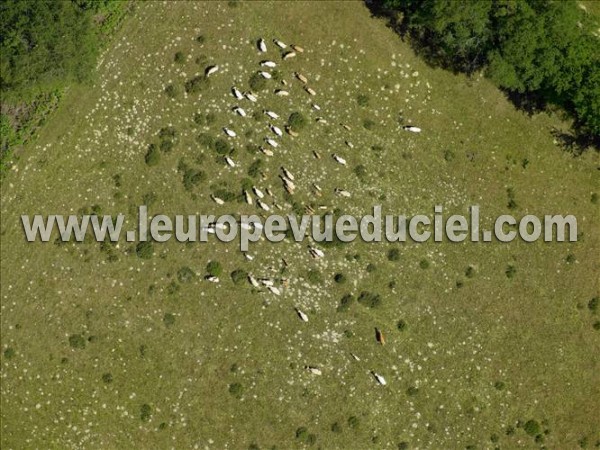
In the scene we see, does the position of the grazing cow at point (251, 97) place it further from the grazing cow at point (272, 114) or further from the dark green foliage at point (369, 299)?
the dark green foliage at point (369, 299)

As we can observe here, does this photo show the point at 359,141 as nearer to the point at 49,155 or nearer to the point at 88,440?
the point at 49,155

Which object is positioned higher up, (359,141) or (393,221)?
(359,141)

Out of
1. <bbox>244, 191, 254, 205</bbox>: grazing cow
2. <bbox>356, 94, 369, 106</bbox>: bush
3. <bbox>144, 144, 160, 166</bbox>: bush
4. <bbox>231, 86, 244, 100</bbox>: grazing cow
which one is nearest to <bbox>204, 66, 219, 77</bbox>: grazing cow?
<bbox>231, 86, 244, 100</bbox>: grazing cow

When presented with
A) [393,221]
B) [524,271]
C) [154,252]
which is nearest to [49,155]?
[154,252]

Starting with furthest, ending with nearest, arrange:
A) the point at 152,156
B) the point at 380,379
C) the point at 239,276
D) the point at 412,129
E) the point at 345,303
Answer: the point at 152,156
the point at 412,129
the point at 239,276
the point at 345,303
the point at 380,379

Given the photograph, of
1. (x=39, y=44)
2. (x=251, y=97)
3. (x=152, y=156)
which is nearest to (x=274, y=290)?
Answer: (x=152, y=156)

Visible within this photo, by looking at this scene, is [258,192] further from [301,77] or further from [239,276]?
[301,77]
